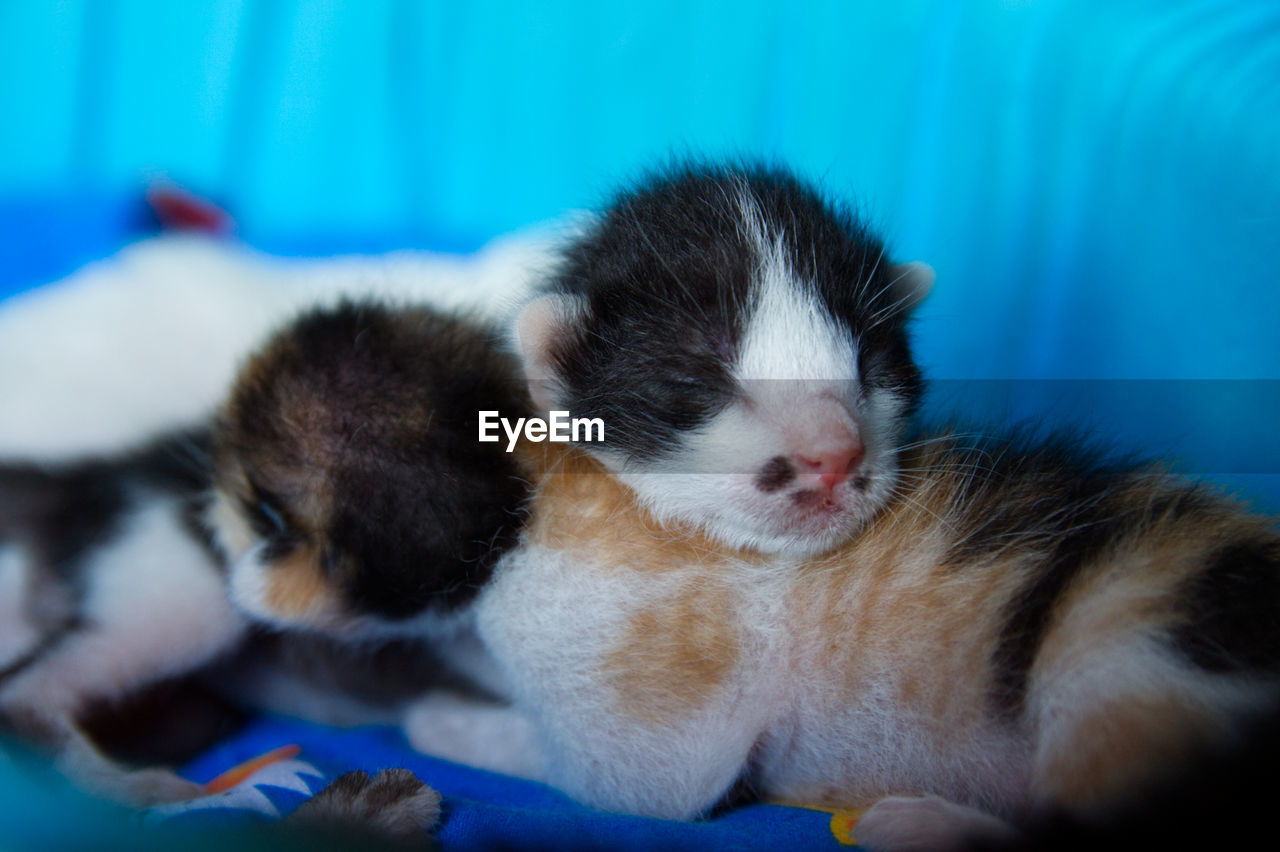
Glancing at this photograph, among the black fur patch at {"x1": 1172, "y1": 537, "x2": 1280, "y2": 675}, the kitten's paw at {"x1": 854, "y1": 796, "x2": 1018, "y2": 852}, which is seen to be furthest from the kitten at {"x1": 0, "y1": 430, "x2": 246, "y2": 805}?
the black fur patch at {"x1": 1172, "y1": 537, "x2": 1280, "y2": 675}

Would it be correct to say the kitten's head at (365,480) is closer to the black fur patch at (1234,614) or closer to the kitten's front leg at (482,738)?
the kitten's front leg at (482,738)

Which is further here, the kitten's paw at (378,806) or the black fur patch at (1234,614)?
the kitten's paw at (378,806)

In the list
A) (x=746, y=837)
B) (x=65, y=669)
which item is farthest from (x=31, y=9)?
(x=746, y=837)

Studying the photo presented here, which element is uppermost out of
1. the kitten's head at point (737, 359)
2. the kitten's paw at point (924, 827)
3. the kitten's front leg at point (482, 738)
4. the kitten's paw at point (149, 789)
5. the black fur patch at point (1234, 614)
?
the kitten's head at point (737, 359)

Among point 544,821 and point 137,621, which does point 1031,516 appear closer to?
point 544,821

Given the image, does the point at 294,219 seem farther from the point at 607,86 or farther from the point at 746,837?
the point at 746,837

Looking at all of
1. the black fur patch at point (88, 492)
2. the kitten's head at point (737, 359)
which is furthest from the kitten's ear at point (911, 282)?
the black fur patch at point (88, 492)
